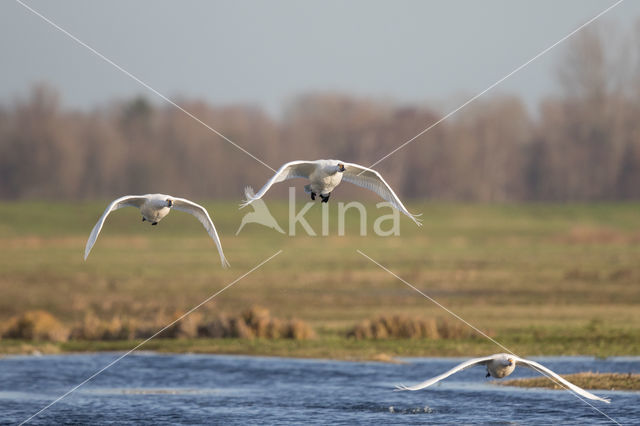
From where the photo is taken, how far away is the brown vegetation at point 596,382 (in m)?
27.5

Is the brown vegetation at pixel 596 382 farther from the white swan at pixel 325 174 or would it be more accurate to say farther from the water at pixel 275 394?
the white swan at pixel 325 174

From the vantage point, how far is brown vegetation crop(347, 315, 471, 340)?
121 feet

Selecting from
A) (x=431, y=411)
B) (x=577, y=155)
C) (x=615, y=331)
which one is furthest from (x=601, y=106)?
(x=431, y=411)

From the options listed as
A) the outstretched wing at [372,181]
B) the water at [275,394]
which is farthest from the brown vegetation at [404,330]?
the outstretched wing at [372,181]

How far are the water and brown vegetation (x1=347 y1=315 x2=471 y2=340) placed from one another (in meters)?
3.74

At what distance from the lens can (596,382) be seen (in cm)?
2786

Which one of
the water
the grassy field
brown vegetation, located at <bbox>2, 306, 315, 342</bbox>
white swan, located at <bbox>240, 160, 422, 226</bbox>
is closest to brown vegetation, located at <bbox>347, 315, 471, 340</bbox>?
the grassy field

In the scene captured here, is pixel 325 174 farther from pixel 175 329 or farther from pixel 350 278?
pixel 350 278

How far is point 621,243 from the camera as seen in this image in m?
79.2

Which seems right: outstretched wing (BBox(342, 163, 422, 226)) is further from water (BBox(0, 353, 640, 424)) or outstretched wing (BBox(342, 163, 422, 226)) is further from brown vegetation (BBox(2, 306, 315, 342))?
brown vegetation (BBox(2, 306, 315, 342))

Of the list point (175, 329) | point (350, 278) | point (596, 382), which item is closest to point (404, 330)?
point (175, 329)

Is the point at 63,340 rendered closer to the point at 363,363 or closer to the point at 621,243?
the point at 363,363

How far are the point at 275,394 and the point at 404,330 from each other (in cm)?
938

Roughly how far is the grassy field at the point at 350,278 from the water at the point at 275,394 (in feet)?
6.17
